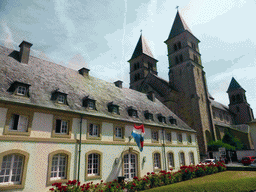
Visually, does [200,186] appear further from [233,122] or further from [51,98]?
[233,122]

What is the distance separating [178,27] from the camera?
5009 cm

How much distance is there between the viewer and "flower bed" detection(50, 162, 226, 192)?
1080 centimetres

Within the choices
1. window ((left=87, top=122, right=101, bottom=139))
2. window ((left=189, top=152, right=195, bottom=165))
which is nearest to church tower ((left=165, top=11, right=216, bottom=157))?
window ((left=189, top=152, right=195, bottom=165))

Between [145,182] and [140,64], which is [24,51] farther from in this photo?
[140,64]

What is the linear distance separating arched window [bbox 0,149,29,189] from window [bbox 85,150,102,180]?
4498mm

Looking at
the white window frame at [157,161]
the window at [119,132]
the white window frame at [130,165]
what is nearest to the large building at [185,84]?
the white window frame at [157,161]

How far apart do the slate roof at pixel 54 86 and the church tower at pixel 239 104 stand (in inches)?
2295

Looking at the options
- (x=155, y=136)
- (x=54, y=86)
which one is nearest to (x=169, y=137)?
(x=155, y=136)

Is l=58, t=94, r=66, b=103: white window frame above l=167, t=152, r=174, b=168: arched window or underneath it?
above

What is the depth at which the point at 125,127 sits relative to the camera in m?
18.4

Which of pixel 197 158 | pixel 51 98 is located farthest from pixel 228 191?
pixel 197 158

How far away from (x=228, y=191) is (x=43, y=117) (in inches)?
514

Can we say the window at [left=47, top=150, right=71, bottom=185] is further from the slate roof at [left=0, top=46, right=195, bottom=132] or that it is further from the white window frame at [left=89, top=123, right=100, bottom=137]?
the slate roof at [left=0, top=46, right=195, bottom=132]

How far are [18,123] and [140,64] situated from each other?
4701cm
